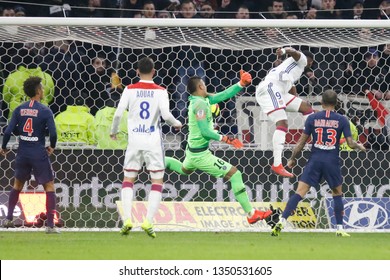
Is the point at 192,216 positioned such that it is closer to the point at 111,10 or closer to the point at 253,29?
the point at 253,29

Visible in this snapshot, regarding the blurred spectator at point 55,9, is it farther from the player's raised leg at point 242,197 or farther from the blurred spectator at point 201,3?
the player's raised leg at point 242,197

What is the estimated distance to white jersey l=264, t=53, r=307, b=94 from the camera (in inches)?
641

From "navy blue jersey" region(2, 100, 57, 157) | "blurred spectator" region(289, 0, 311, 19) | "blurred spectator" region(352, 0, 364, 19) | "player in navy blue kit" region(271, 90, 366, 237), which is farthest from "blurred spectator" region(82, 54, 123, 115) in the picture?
"blurred spectator" region(352, 0, 364, 19)

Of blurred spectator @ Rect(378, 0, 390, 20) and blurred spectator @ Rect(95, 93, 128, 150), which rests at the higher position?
blurred spectator @ Rect(378, 0, 390, 20)

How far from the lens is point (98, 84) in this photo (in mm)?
17375

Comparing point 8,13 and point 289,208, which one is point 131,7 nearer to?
point 8,13

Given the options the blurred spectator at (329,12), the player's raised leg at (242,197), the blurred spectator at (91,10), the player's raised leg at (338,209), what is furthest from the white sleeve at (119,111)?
the blurred spectator at (329,12)

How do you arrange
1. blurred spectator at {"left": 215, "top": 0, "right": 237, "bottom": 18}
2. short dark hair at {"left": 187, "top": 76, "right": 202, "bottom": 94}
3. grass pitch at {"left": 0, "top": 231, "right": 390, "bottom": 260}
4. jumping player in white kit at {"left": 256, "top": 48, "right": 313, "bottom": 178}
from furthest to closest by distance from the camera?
1. blurred spectator at {"left": 215, "top": 0, "right": 237, "bottom": 18}
2. jumping player in white kit at {"left": 256, "top": 48, "right": 313, "bottom": 178}
3. short dark hair at {"left": 187, "top": 76, "right": 202, "bottom": 94}
4. grass pitch at {"left": 0, "top": 231, "right": 390, "bottom": 260}

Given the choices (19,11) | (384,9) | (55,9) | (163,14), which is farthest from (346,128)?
(55,9)

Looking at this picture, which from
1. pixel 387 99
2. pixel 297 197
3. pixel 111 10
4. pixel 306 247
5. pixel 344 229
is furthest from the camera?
pixel 111 10

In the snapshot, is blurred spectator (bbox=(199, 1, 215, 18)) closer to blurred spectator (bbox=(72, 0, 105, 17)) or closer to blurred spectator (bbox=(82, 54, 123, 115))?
blurred spectator (bbox=(72, 0, 105, 17))

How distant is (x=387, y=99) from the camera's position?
17.1 metres

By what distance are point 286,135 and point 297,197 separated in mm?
2715

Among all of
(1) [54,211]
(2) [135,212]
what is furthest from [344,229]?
(1) [54,211]
